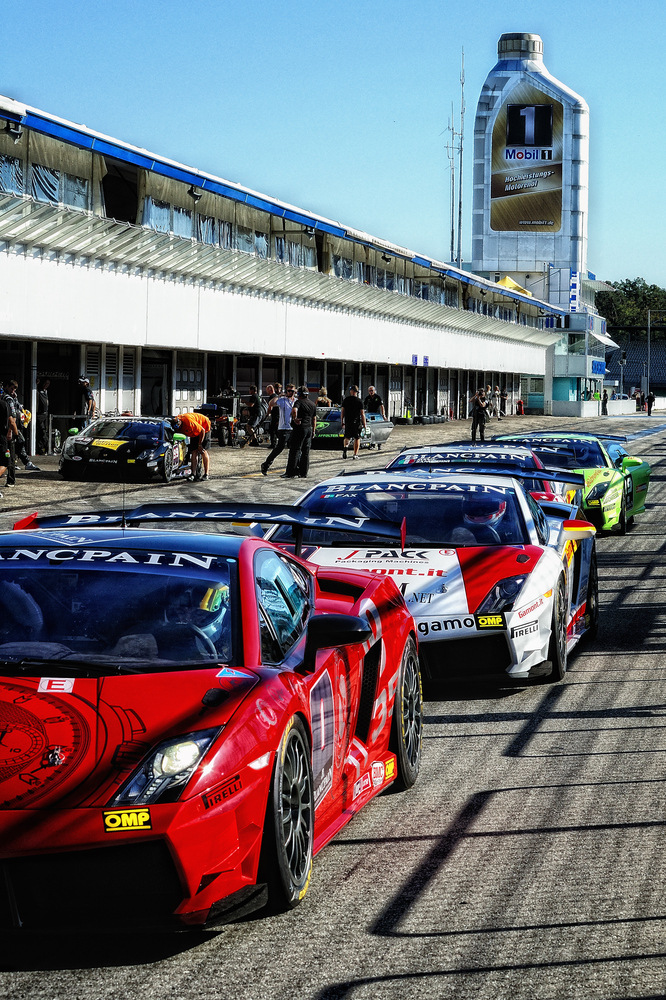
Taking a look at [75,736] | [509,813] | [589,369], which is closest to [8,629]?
[75,736]

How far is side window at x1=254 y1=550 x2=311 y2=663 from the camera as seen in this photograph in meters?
4.84

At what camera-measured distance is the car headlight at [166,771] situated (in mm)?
3832

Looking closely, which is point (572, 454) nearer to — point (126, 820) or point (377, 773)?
point (377, 773)

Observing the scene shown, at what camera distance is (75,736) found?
403 centimetres

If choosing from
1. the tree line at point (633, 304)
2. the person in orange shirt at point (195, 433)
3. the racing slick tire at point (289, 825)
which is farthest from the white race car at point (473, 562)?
the tree line at point (633, 304)

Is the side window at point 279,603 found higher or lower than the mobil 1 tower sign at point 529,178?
lower

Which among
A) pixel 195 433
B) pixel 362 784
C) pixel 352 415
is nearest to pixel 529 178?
pixel 352 415

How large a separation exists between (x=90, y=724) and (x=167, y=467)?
2177 cm

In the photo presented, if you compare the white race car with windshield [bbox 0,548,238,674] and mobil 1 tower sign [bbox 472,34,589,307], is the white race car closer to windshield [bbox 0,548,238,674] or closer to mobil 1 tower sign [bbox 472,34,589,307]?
windshield [bbox 0,548,238,674]

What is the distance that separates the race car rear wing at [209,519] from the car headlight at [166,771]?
213cm

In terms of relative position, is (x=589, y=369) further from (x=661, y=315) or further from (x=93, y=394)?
(x=661, y=315)

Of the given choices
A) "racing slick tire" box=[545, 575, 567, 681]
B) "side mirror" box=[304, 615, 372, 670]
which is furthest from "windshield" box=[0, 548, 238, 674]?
"racing slick tire" box=[545, 575, 567, 681]

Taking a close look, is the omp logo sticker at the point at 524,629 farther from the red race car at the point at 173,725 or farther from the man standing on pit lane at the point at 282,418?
the man standing on pit lane at the point at 282,418

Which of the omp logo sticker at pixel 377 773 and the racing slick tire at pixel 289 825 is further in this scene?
the omp logo sticker at pixel 377 773
